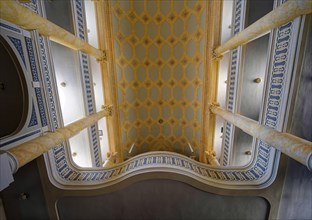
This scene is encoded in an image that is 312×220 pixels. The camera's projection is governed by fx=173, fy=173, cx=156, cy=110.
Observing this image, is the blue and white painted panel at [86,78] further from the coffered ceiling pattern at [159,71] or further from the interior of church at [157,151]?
the coffered ceiling pattern at [159,71]

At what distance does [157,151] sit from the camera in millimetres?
4840

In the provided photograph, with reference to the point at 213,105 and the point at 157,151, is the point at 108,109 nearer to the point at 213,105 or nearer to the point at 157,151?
the point at 157,151

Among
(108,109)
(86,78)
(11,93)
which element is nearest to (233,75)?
(86,78)

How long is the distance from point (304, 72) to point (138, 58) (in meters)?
5.69

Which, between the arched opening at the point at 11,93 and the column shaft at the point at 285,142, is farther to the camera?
the arched opening at the point at 11,93

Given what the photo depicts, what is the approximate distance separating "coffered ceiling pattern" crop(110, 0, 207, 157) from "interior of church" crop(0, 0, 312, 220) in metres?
0.06

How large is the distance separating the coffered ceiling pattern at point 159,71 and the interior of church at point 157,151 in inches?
2.3

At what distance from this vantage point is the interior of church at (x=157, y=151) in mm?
3076

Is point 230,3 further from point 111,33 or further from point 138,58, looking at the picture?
point 111,33

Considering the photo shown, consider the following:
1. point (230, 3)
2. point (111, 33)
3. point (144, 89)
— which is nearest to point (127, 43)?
point (111, 33)

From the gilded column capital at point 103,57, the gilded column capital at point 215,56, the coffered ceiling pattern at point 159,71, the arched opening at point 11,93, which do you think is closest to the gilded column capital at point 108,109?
the coffered ceiling pattern at point 159,71

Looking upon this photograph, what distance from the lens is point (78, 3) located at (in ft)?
16.4

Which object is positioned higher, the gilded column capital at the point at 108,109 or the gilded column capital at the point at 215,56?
the gilded column capital at the point at 215,56

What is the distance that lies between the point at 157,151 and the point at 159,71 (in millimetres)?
3924
